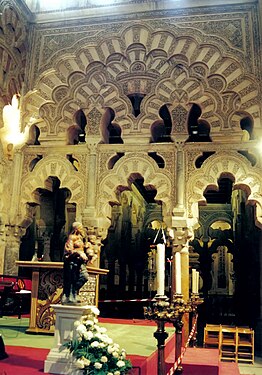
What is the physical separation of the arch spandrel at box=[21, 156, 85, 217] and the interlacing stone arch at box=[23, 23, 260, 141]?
71 cm

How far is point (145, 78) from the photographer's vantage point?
8.87m

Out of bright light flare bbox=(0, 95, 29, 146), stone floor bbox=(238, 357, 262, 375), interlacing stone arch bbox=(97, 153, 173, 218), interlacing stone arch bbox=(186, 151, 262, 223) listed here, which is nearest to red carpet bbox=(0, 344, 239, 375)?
stone floor bbox=(238, 357, 262, 375)

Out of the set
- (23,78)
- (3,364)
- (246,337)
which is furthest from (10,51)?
(246,337)

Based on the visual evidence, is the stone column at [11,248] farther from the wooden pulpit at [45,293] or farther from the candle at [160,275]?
the candle at [160,275]

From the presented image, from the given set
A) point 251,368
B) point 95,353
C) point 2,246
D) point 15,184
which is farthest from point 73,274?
point 251,368

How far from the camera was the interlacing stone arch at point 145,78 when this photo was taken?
847cm

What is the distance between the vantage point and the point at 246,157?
860cm

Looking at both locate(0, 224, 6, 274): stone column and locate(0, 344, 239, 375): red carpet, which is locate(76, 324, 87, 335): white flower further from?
locate(0, 224, 6, 274): stone column

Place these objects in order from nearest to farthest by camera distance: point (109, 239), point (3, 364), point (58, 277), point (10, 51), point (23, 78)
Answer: point (3, 364) < point (58, 277) < point (10, 51) < point (23, 78) < point (109, 239)

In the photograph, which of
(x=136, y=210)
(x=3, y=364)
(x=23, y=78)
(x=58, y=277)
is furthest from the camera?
(x=136, y=210)

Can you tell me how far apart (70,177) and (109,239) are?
556 cm

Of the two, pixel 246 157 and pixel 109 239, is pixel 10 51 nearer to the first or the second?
pixel 246 157

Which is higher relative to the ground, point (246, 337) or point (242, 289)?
point (242, 289)

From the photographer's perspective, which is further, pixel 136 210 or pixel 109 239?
pixel 136 210
